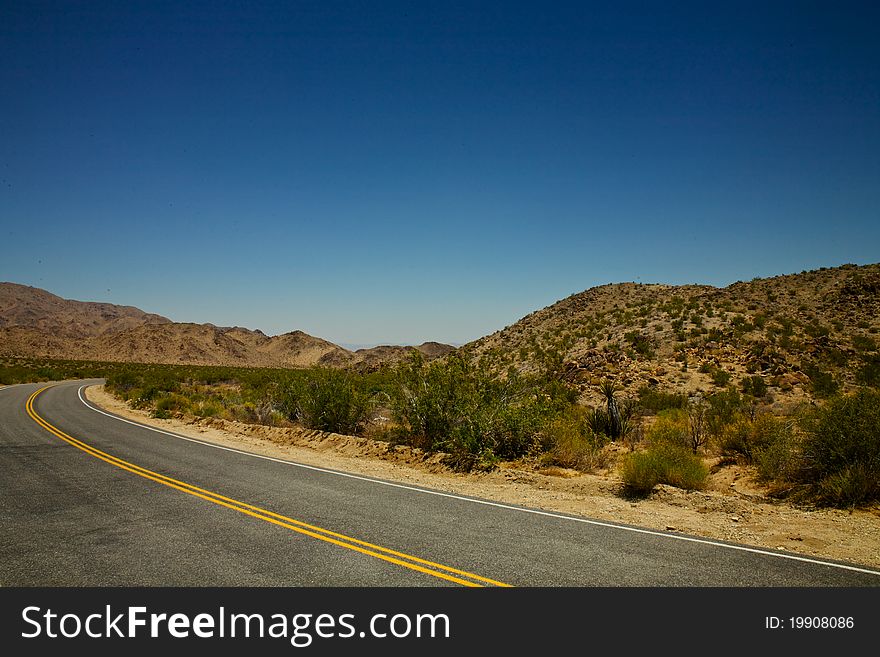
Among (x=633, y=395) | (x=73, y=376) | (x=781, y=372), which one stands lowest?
(x=73, y=376)

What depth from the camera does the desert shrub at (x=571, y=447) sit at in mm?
12814

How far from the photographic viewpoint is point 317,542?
6941 millimetres

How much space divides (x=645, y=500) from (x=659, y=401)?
545 inches

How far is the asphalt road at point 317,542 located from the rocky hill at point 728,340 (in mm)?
8863

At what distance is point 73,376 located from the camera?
65.9 m

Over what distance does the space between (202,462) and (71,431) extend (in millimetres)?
9665

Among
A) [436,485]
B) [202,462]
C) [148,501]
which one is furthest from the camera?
[202,462]

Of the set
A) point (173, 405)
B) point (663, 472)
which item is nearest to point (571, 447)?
point (663, 472)

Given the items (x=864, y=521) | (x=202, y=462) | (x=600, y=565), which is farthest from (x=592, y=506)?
(x=202, y=462)

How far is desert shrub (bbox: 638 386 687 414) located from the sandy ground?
9904 mm

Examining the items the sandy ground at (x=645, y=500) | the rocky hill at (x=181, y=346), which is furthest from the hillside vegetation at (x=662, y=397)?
the rocky hill at (x=181, y=346)

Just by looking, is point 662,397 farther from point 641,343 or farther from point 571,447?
point 571,447

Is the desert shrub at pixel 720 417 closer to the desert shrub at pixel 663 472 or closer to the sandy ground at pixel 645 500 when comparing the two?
the sandy ground at pixel 645 500

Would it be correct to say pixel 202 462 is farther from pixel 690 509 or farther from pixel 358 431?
pixel 690 509
